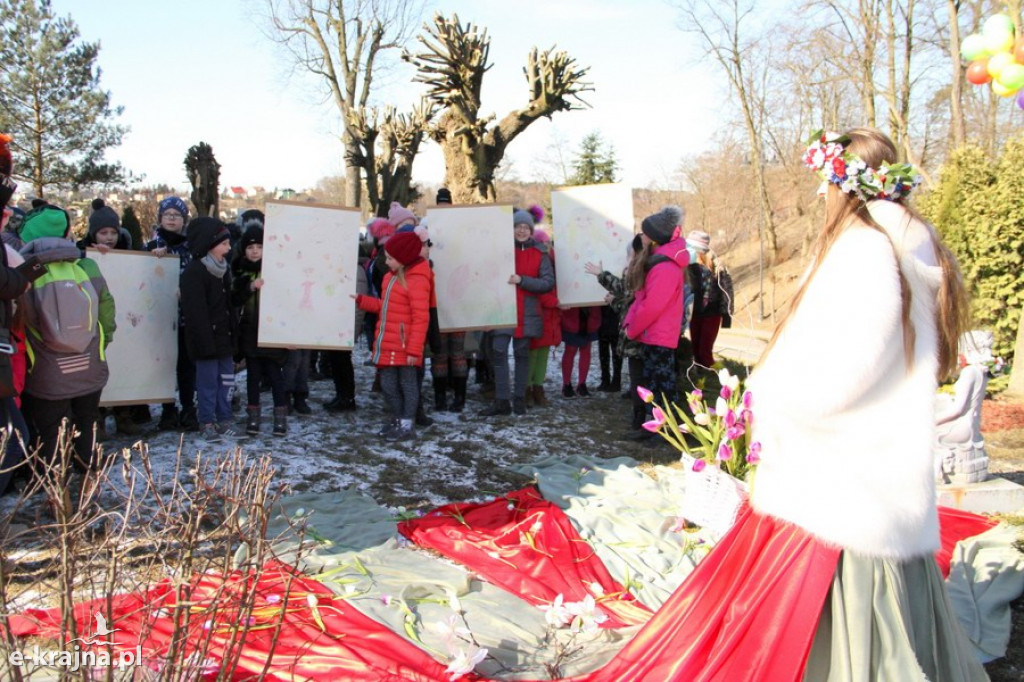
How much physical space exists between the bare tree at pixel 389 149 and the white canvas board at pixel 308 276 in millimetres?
7564

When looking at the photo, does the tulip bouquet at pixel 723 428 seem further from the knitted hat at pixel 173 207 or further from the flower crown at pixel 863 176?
the knitted hat at pixel 173 207

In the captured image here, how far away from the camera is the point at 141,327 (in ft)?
20.5

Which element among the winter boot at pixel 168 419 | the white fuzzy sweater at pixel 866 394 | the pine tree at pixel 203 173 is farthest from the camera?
the pine tree at pixel 203 173

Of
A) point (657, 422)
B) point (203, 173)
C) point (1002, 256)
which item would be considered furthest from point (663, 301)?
point (203, 173)

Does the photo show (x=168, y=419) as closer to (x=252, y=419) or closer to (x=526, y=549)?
(x=252, y=419)

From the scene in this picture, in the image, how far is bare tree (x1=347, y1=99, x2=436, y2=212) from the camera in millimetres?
14562

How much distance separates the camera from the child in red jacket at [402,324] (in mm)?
6621

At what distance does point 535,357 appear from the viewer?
8.21 m

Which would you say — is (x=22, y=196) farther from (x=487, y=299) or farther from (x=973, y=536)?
(x=973, y=536)

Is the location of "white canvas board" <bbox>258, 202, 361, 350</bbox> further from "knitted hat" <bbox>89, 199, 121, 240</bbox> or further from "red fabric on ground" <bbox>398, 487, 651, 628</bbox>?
"red fabric on ground" <bbox>398, 487, 651, 628</bbox>

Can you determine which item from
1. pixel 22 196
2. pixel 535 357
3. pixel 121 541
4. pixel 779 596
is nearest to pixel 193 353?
pixel 535 357

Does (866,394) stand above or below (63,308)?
below

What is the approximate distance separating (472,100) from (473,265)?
4.68m

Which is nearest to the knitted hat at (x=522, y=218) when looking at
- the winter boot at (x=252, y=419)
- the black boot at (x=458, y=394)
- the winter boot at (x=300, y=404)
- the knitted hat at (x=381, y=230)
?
the knitted hat at (x=381, y=230)
